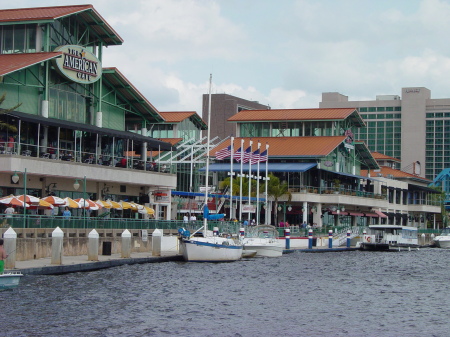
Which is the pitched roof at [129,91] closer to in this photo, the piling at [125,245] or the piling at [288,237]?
the piling at [288,237]

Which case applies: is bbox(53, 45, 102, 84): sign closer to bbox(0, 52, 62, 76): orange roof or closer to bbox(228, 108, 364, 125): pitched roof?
bbox(0, 52, 62, 76): orange roof

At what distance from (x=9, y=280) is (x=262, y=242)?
3058 centimetres

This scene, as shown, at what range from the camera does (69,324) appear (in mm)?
30359

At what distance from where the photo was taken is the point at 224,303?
3738 centimetres

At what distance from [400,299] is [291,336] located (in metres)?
13.0

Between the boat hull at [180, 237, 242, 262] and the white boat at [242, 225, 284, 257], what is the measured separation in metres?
5.88

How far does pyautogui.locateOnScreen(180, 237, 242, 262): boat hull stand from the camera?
5475cm

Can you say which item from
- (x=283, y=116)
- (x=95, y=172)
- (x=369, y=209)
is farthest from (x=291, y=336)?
(x=369, y=209)

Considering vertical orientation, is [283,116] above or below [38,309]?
above

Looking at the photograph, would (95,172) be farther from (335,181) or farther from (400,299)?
(335,181)

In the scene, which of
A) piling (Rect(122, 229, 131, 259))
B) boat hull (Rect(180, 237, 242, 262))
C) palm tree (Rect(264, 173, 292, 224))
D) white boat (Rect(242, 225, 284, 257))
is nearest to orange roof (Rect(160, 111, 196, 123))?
palm tree (Rect(264, 173, 292, 224))

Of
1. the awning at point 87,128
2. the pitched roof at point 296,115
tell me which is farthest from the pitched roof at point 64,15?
the pitched roof at point 296,115

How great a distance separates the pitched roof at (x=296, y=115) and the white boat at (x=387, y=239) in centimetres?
1623

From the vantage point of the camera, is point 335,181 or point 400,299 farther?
point 335,181
